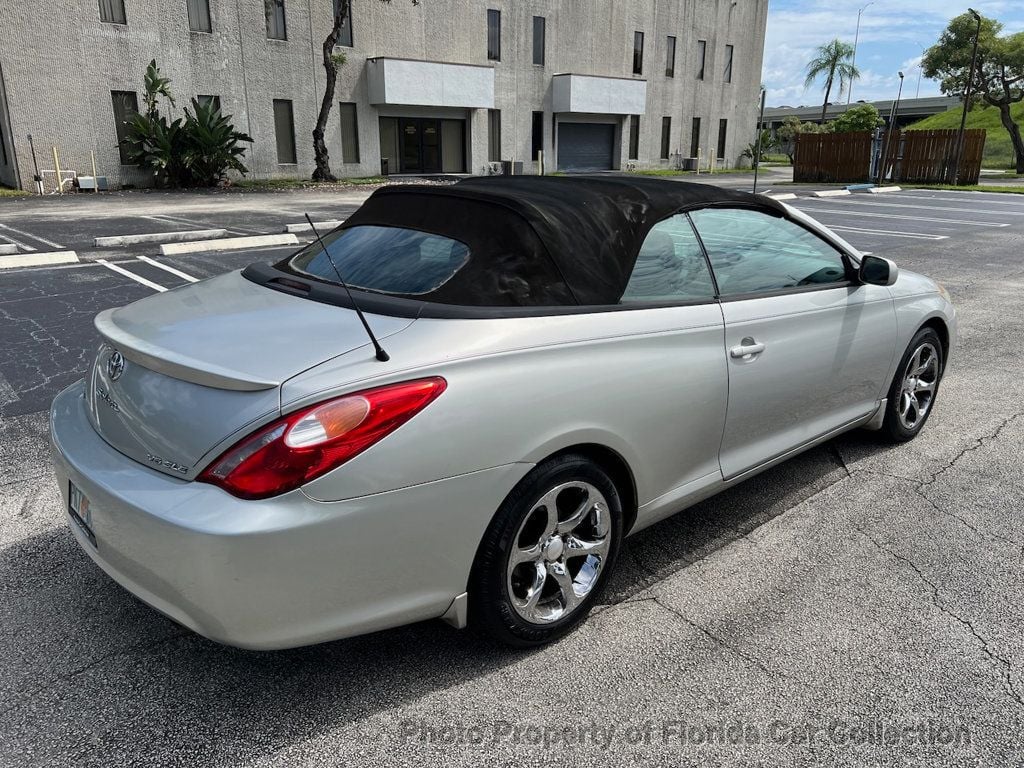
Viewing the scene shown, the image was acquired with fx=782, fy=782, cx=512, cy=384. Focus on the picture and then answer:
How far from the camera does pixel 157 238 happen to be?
12242mm

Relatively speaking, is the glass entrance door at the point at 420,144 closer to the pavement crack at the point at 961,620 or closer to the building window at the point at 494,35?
the building window at the point at 494,35

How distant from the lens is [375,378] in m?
2.25

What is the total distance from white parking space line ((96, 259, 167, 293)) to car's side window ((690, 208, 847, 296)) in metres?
6.31

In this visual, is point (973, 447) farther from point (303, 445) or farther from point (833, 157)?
point (833, 157)

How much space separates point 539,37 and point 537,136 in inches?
171

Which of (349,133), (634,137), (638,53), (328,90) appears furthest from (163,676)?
(638,53)

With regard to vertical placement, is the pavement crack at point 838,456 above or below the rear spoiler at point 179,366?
below

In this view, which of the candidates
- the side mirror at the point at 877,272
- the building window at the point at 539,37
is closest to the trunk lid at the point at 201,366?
the side mirror at the point at 877,272

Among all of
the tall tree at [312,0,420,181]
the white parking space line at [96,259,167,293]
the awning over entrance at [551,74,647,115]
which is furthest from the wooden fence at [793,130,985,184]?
the white parking space line at [96,259,167,293]

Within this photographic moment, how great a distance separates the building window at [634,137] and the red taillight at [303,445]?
41242 millimetres

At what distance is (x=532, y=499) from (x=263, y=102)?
95.8 ft

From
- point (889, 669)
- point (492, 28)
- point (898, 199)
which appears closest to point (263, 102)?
point (492, 28)

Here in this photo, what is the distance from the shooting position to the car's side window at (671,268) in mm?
3062

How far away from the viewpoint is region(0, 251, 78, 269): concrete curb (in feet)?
31.7
